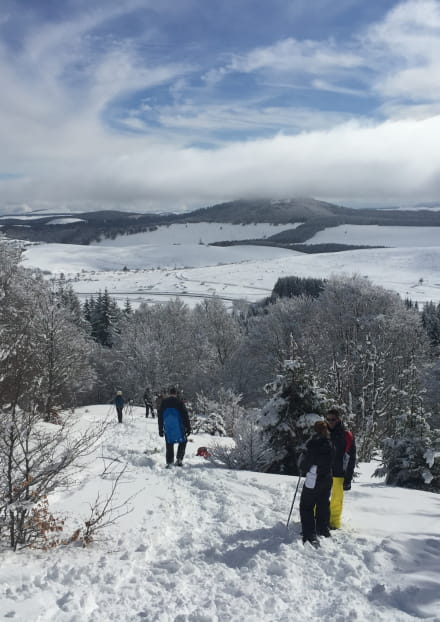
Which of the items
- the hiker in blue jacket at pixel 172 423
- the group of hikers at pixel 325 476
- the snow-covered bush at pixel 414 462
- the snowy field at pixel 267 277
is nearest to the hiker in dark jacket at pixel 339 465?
the group of hikers at pixel 325 476

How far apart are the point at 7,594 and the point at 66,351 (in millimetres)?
20451

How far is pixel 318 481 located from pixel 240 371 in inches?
1451

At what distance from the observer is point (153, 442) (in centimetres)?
1365

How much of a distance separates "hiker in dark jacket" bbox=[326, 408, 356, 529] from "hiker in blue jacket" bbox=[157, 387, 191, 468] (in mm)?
4041

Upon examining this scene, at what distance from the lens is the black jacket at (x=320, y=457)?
19.7ft

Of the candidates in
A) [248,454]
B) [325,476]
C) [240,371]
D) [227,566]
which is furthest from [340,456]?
[240,371]

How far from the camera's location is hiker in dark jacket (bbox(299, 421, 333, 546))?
19.6ft

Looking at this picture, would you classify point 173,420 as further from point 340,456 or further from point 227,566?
point 227,566

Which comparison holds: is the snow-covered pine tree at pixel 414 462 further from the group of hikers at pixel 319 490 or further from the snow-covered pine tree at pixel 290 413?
the group of hikers at pixel 319 490

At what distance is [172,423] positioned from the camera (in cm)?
988

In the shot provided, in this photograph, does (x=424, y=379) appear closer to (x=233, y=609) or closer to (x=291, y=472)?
(x=291, y=472)

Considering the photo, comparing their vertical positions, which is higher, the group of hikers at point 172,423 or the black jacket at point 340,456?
the black jacket at point 340,456

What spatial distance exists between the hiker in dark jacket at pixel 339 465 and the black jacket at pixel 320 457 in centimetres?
44

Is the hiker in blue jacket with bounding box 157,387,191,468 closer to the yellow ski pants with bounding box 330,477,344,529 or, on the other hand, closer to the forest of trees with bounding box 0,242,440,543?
the forest of trees with bounding box 0,242,440,543
